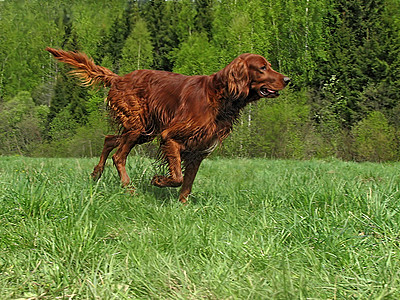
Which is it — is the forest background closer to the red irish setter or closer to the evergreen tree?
the evergreen tree

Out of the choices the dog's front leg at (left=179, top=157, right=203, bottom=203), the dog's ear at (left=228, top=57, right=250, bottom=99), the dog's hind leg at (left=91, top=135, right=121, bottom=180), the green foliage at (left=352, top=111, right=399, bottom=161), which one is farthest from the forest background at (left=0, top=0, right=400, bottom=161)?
the dog's ear at (left=228, top=57, right=250, bottom=99)

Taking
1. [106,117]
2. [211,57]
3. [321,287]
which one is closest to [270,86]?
[106,117]

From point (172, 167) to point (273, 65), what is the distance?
2448 centimetres

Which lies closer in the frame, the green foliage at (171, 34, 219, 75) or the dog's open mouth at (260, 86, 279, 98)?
the dog's open mouth at (260, 86, 279, 98)

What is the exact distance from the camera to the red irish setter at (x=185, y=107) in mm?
4113

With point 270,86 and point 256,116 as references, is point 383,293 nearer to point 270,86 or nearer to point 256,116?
point 270,86

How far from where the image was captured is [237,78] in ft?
13.3

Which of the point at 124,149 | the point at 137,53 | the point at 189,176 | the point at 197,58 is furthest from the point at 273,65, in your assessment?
the point at 189,176

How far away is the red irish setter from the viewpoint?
4.11 m

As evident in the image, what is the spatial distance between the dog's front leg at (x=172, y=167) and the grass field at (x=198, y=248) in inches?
22.8

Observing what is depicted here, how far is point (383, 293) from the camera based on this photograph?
5.67 feet

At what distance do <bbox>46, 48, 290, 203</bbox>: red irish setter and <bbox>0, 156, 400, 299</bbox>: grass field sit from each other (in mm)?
836

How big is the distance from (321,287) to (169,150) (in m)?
2.53

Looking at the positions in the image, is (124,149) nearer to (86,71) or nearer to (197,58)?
(86,71)
